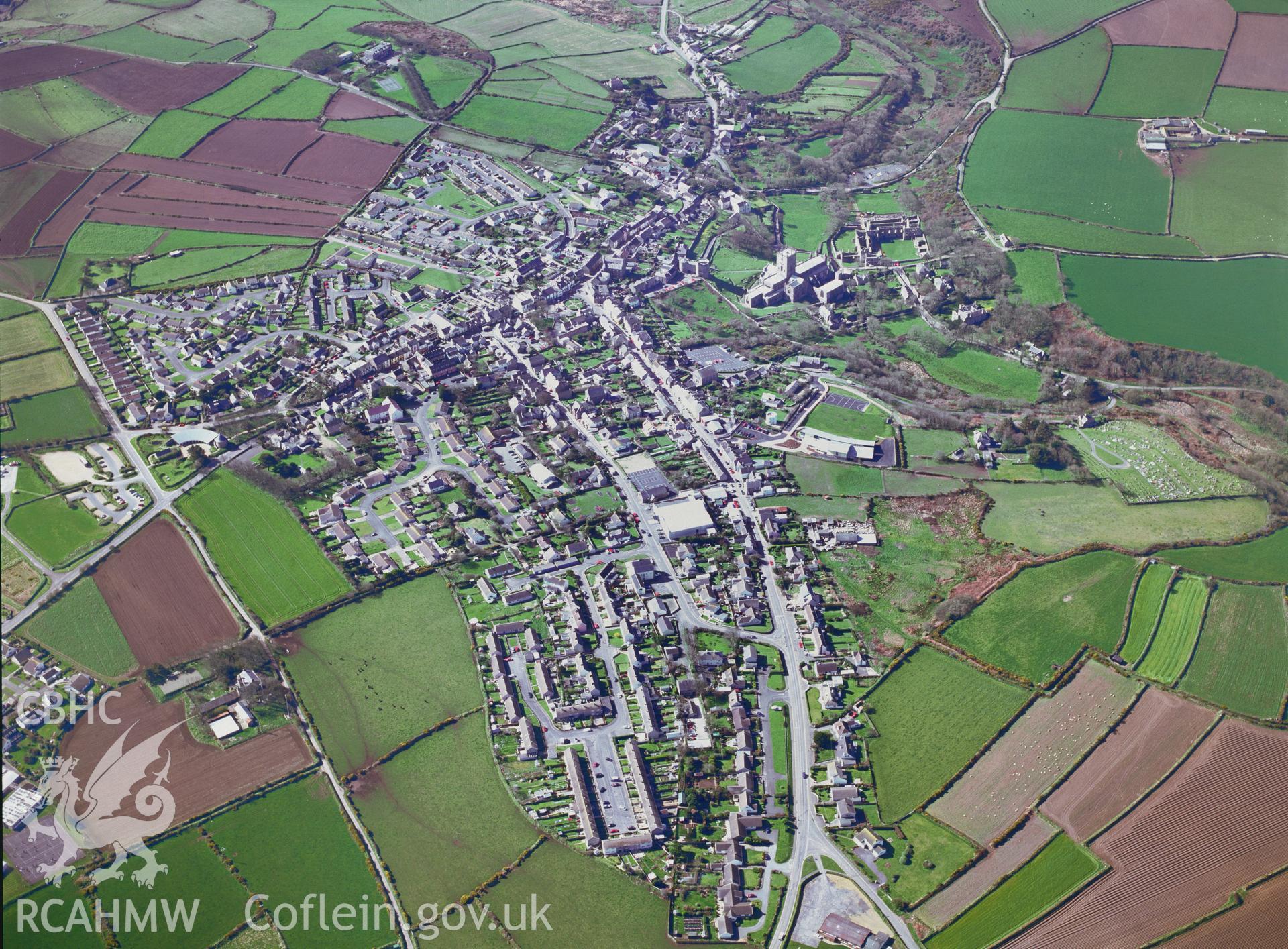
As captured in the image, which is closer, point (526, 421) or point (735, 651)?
point (735, 651)

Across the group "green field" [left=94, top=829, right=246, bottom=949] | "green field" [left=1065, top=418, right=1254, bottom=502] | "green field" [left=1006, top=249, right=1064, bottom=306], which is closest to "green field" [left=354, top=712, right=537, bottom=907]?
"green field" [left=94, top=829, right=246, bottom=949]

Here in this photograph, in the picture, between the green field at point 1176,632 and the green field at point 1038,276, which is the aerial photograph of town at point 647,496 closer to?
the green field at point 1176,632

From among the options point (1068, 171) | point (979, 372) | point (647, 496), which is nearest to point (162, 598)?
point (647, 496)

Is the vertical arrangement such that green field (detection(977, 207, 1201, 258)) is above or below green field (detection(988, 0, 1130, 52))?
below

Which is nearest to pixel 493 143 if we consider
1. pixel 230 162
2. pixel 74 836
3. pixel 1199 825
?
pixel 230 162

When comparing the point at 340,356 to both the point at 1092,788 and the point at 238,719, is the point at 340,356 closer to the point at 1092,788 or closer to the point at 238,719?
the point at 238,719

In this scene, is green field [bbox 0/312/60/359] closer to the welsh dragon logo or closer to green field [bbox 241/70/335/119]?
green field [bbox 241/70/335/119]

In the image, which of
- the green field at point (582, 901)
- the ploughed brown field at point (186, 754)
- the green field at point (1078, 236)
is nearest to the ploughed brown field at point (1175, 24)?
the green field at point (1078, 236)
